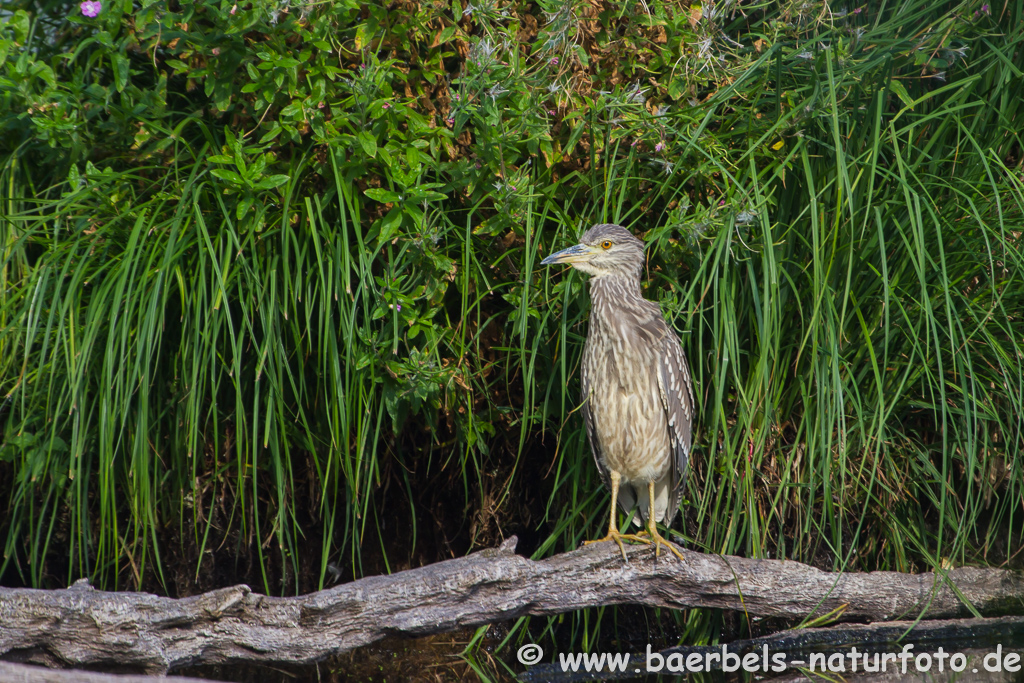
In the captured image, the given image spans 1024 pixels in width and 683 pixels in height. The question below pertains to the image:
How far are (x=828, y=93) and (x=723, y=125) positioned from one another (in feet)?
1.28

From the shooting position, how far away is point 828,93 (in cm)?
267

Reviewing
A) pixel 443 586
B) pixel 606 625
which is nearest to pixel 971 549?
pixel 606 625

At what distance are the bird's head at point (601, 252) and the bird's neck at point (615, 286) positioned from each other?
2 cm

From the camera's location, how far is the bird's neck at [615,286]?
284cm

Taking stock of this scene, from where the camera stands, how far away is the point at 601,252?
9.02ft

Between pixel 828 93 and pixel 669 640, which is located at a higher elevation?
pixel 828 93

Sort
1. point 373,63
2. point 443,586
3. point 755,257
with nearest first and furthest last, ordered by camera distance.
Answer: point 443,586
point 373,63
point 755,257

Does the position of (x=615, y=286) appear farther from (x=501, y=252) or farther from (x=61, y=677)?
(x=61, y=677)

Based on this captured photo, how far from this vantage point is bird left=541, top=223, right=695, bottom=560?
2.78 metres

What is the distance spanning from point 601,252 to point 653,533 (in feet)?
3.29

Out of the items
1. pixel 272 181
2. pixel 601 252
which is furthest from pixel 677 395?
pixel 272 181

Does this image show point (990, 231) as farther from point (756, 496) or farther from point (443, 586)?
point (443, 586)

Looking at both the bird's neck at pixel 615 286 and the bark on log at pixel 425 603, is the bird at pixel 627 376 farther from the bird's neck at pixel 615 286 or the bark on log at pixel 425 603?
the bark on log at pixel 425 603

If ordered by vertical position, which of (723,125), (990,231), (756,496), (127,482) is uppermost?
(723,125)
